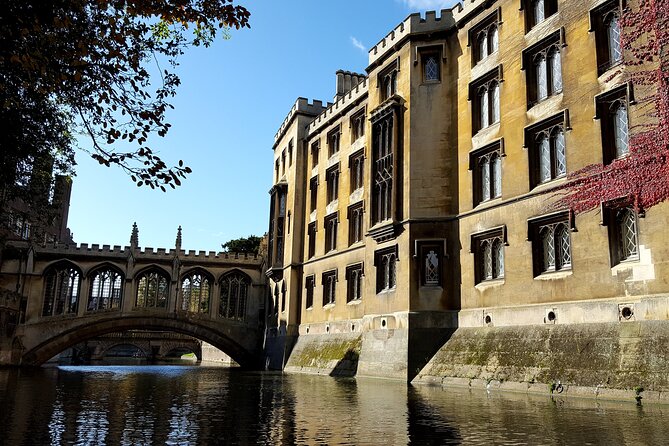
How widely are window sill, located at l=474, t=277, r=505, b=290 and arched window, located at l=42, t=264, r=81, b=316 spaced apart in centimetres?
3124

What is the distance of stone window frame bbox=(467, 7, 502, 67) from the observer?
906 inches

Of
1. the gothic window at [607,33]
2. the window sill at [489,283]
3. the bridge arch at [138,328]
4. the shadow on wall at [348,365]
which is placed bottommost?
the shadow on wall at [348,365]

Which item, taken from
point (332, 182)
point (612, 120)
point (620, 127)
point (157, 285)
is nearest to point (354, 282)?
point (332, 182)

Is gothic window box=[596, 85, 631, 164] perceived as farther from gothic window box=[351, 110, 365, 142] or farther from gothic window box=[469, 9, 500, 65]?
gothic window box=[351, 110, 365, 142]

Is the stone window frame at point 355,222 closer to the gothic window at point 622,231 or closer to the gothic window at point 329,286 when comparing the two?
the gothic window at point 329,286

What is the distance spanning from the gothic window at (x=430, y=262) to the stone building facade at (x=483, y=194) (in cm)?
5

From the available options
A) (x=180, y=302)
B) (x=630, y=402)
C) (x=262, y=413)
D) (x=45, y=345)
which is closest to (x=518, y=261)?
(x=630, y=402)

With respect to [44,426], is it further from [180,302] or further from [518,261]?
[180,302]

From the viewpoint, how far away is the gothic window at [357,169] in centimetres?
3265

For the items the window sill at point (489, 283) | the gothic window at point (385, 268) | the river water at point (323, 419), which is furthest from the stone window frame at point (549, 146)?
the river water at point (323, 419)

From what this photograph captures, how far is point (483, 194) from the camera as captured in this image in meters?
22.8

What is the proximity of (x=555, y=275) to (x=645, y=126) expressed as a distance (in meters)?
5.14

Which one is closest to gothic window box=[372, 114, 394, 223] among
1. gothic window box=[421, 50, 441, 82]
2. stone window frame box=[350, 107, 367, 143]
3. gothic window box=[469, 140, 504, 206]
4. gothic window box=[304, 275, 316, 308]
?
gothic window box=[421, 50, 441, 82]

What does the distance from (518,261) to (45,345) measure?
3408cm
